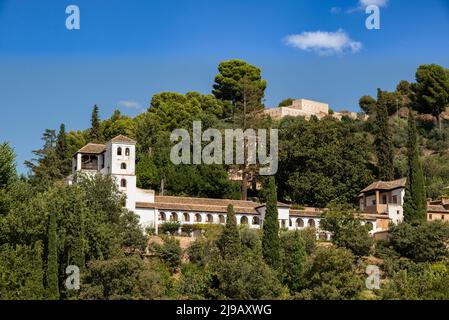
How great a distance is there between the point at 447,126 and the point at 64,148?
39.8 metres

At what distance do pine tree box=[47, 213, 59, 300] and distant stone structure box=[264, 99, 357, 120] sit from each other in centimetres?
4688

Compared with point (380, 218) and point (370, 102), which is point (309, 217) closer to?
point (380, 218)

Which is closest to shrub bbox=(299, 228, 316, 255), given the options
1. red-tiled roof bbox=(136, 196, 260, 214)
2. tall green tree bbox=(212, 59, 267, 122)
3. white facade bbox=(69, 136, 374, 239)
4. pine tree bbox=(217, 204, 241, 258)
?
white facade bbox=(69, 136, 374, 239)

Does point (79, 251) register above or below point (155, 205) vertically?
below

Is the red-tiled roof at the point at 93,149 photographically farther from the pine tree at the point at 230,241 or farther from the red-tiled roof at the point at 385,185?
the red-tiled roof at the point at 385,185

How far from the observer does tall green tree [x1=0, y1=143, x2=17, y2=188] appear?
173ft

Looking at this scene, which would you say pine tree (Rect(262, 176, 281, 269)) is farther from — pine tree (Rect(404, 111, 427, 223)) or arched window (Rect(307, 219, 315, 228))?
arched window (Rect(307, 219, 315, 228))

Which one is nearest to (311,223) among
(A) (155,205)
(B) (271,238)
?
(A) (155,205)

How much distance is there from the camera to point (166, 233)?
2229 inches

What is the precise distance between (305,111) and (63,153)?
34.7 metres

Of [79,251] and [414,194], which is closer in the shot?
[79,251]

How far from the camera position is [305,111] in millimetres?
95000

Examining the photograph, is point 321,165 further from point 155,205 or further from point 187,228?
point 155,205
